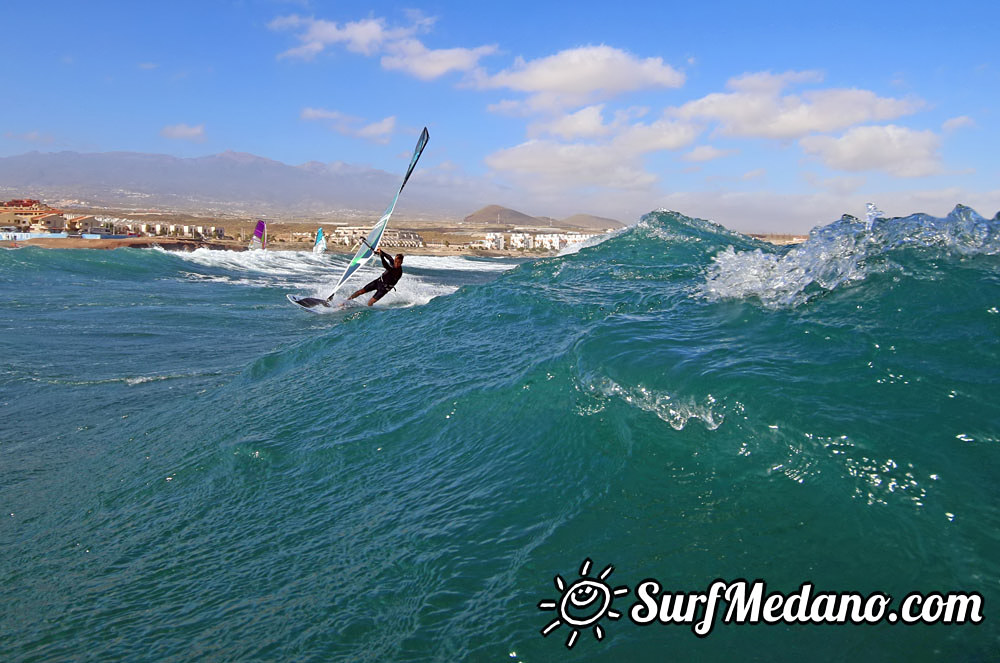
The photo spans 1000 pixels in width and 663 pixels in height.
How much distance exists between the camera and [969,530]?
3150 millimetres

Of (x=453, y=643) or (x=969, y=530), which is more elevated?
(x=969, y=530)

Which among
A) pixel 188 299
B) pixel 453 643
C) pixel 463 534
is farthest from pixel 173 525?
pixel 188 299

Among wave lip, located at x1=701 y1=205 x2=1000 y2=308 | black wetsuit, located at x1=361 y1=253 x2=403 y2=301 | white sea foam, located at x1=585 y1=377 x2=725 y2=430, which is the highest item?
wave lip, located at x1=701 y1=205 x2=1000 y2=308

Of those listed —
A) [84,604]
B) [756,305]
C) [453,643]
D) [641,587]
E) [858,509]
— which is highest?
[756,305]

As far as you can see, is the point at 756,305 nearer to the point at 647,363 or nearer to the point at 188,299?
the point at 647,363

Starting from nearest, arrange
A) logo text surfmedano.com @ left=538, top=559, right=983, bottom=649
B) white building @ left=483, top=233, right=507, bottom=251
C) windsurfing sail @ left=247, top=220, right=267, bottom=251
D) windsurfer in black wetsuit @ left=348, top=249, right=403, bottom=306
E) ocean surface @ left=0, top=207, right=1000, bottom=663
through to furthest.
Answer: logo text surfmedano.com @ left=538, top=559, right=983, bottom=649 < ocean surface @ left=0, top=207, right=1000, bottom=663 < windsurfer in black wetsuit @ left=348, top=249, right=403, bottom=306 < windsurfing sail @ left=247, top=220, right=267, bottom=251 < white building @ left=483, top=233, right=507, bottom=251

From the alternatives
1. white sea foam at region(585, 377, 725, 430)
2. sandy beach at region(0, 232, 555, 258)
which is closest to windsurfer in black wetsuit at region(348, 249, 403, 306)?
white sea foam at region(585, 377, 725, 430)

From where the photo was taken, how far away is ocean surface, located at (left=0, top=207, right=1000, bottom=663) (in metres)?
3.15

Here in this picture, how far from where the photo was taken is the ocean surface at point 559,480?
10.3 ft

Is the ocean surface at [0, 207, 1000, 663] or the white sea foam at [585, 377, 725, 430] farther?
the white sea foam at [585, 377, 725, 430]

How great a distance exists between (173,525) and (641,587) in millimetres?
3594

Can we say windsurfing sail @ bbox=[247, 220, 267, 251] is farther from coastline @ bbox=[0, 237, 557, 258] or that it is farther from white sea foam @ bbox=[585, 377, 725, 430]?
white sea foam @ bbox=[585, 377, 725, 430]

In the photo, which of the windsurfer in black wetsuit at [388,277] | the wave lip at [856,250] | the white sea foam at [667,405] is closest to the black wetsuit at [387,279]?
the windsurfer in black wetsuit at [388,277]

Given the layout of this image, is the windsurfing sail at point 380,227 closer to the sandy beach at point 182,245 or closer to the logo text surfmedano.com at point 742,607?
the logo text surfmedano.com at point 742,607
